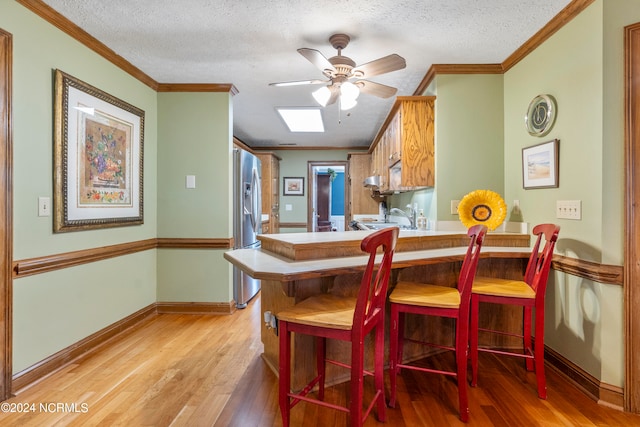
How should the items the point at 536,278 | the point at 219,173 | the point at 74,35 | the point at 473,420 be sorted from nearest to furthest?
the point at 473,420, the point at 536,278, the point at 74,35, the point at 219,173

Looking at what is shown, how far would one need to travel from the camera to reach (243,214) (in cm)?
383

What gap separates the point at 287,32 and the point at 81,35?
145 cm

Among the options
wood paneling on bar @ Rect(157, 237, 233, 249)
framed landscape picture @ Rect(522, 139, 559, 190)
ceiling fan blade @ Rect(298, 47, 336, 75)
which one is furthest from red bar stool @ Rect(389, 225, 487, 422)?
wood paneling on bar @ Rect(157, 237, 233, 249)

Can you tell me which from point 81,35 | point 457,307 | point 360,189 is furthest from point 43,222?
point 360,189

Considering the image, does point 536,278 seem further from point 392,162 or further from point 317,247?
point 392,162

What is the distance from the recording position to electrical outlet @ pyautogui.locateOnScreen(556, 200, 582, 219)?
6.77ft

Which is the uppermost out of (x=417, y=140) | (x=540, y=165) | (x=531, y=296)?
(x=417, y=140)

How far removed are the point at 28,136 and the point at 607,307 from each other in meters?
3.50

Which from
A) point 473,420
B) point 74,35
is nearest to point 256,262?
point 473,420

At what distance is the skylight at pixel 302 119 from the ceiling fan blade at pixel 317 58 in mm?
1859

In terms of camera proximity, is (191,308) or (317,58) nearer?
(317,58)

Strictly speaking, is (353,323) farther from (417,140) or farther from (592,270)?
(417,140)

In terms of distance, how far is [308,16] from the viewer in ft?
7.13

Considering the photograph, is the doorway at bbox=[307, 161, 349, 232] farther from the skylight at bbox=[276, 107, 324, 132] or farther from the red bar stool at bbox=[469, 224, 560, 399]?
the red bar stool at bbox=[469, 224, 560, 399]
